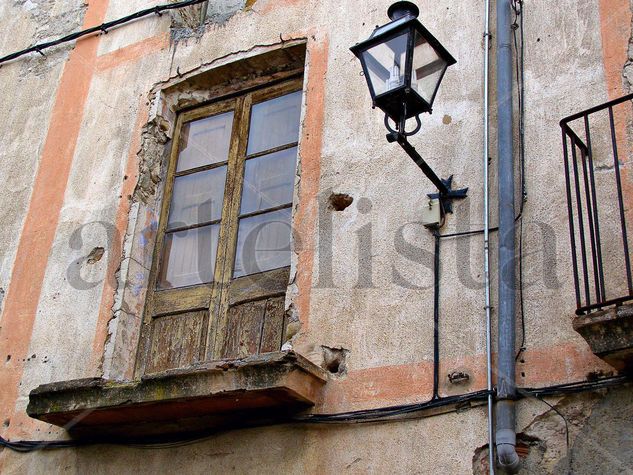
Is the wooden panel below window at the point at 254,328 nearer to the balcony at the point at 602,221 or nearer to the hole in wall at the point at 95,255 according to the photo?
the hole in wall at the point at 95,255

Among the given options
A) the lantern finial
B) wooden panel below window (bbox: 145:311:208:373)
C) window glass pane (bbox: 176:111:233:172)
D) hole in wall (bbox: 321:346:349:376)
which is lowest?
hole in wall (bbox: 321:346:349:376)

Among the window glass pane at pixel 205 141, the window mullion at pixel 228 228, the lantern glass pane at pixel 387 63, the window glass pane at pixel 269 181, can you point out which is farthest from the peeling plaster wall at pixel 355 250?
the lantern glass pane at pixel 387 63

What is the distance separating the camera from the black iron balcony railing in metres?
4.29

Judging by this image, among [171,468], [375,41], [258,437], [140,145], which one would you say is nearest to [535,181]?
[375,41]

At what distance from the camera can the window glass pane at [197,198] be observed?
6270 millimetres

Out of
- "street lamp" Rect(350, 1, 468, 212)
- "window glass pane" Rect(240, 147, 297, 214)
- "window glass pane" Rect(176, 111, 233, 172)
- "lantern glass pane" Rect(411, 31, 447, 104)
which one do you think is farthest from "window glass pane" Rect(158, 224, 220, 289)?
"lantern glass pane" Rect(411, 31, 447, 104)

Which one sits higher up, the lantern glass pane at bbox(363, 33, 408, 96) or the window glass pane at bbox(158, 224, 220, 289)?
the lantern glass pane at bbox(363, 33, 408, 96)

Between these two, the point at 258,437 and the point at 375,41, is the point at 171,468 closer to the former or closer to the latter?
the point at 258,437

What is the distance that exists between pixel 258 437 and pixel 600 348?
6.54 ft

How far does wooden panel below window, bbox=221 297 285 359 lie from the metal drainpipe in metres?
1.52

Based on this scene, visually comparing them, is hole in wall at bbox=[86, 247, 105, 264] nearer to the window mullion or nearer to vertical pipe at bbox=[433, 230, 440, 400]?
the window mullion

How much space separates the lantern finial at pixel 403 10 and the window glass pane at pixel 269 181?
1.63 meters

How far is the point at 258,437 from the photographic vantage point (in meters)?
4.98

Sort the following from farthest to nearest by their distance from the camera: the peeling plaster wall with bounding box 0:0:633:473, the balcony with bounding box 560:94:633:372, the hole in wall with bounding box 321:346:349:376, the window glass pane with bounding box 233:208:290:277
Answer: the window glass pane with bounding box 233:208:290:277, the hole in wall with bounding box 321:346:349:376, the peeling plaster wall with bounding box 0:0:633:473, the balcony with bounding box 560:94:633:372
